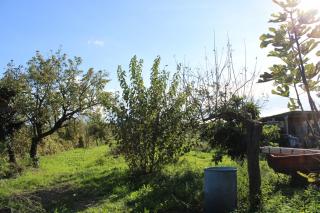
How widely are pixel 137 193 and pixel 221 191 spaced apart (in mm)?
3206

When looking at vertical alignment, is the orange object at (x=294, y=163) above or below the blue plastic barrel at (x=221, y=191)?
above

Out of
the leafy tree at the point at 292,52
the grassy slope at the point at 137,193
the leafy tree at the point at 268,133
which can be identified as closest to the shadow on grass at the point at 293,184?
the grassy slope at the point at 137,193

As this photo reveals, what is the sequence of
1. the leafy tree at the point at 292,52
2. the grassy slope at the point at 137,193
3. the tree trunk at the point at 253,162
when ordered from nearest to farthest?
Result: the leafy tree at the point at 292,52, the grassy slope at the point at 137,193, the tree trunk at the point at 253,162

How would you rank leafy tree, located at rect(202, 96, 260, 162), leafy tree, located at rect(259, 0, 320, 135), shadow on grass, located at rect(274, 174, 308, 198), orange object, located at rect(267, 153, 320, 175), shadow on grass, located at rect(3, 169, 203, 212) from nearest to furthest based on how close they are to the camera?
leafy tree, located at rect(259, 0, 320, 135) → shadow on grass, located at rect(3, 169, 203, 212) → orange object, located at rect(267, 153, 320, 175) → shadow on grass, located at rect(274, 174, 308, 198) → leafy tree, located at rect(202, 96, 260, 162)

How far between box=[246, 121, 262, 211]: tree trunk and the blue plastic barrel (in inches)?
13.6

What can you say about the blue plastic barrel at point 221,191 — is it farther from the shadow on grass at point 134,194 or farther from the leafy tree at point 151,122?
the leafy tree at point 151,122

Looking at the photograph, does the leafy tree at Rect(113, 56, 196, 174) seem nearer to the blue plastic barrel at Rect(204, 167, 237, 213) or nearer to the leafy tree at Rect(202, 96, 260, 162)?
the leafy tree at Rect(202, 96, 260, 162)

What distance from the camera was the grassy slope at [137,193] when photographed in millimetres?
8055

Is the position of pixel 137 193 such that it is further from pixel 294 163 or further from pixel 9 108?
pixel 9 108

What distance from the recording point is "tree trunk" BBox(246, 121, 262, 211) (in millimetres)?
8335

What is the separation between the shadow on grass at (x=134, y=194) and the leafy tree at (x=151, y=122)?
90cm

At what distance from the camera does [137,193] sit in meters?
10.9

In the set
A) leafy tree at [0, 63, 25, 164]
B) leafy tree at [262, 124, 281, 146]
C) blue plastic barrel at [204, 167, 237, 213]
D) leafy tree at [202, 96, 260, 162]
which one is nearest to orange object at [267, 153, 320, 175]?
leafy tree at [202, 96, 260, 162]

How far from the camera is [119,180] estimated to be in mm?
13789
